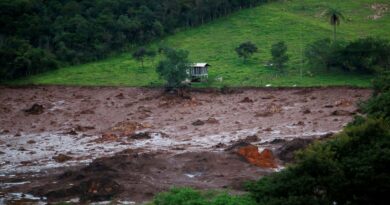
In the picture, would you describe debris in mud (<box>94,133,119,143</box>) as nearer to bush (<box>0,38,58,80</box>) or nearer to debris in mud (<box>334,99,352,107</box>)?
debris in mud (<box>334,99,352,107</box>)

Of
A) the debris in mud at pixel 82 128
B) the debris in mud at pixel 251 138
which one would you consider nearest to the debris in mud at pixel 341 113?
the debris in mud at pixel 251 138

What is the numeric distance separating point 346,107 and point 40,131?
2660 cm

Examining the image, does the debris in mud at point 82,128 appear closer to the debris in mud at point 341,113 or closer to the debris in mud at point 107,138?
the debris in mud at point 107,138

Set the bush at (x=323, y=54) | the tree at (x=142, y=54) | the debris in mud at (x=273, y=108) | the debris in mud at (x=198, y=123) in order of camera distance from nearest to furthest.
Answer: the debris in mud at (x=198, y=123) → the debris in mud at (x=273, y=108) → the bush at (x=323, y=54) → the tree at (x=142, y=54)

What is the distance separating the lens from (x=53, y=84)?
75188 millimetres

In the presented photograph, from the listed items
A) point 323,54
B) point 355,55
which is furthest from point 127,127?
point 355,55

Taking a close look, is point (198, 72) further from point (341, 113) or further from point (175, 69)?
point (341, 113)

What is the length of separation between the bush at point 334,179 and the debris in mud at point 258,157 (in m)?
14.3

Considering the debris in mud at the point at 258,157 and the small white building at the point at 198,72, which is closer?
the debris in mud at the point at 258,157

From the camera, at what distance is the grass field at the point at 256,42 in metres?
69.6

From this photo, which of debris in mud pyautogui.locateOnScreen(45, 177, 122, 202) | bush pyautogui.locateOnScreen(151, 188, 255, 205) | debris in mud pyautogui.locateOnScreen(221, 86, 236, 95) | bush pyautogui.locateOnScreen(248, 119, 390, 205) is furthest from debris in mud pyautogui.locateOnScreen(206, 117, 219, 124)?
bush pyautogui.locateOnScreen(248, 119, 390, 205)

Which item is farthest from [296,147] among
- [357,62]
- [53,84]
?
[53,84]

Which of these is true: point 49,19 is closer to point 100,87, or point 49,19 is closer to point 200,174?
point 100,87

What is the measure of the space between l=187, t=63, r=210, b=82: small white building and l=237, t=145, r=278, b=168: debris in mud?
117ft
